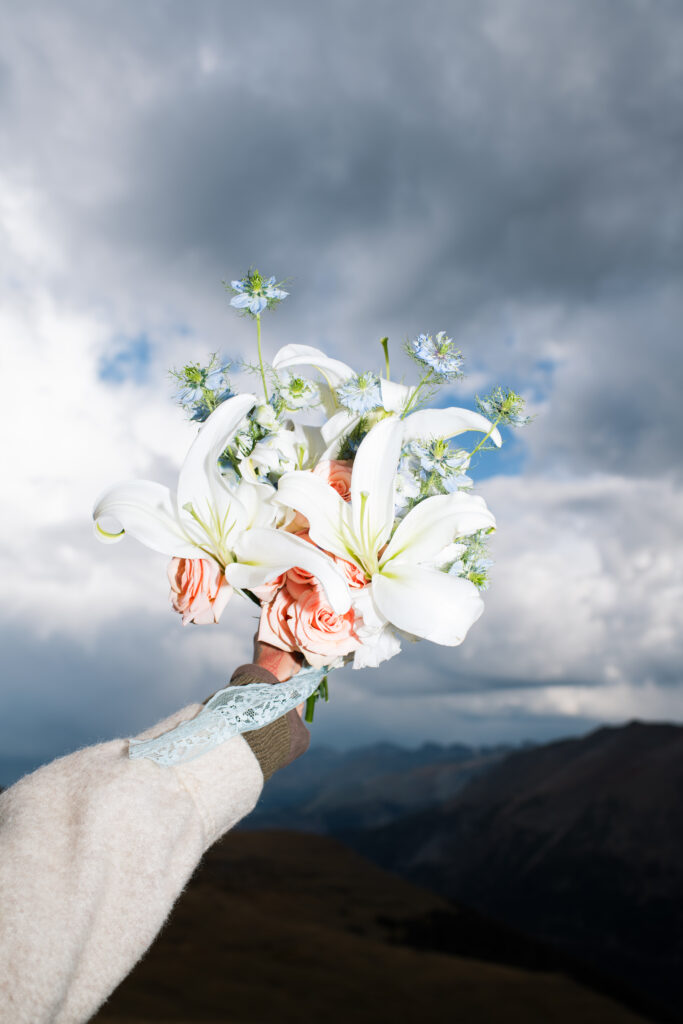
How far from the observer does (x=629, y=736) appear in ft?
76.8

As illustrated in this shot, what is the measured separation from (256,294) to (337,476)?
1.41ft

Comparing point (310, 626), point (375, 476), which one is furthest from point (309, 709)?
point (375, 476)

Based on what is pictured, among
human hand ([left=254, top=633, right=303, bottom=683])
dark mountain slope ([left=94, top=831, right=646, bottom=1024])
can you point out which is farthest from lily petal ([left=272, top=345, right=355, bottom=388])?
dark mountain slope ([left=94, top=831, right=646, bottom=1024])

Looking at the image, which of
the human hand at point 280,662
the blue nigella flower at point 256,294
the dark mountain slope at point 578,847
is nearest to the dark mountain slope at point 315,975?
the human hand at point 280,662

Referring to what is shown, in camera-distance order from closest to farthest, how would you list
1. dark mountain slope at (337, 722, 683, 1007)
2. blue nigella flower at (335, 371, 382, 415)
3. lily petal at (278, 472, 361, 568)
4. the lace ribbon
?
the lace ribbon, lily petal at (278, 472, 361, 568), blue nigella flower at (335, 371, 382, 415), dark mountain slope at (337, 722, 683, 1007)

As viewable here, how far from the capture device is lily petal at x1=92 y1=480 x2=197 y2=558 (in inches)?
55.1

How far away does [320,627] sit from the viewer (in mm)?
1325

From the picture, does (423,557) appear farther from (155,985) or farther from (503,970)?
(503,970)

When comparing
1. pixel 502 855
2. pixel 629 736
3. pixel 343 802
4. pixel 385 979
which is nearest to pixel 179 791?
pixel 385 979

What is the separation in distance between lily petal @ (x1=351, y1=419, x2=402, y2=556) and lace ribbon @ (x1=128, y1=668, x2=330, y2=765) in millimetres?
334

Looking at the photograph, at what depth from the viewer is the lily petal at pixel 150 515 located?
140cm

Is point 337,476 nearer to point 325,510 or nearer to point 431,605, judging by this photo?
point 325,510

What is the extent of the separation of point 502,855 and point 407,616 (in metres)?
22.9

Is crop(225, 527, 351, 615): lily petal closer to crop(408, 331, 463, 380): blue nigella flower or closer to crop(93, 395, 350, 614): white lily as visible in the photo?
crop(93, 395, 350, 614): white lily
